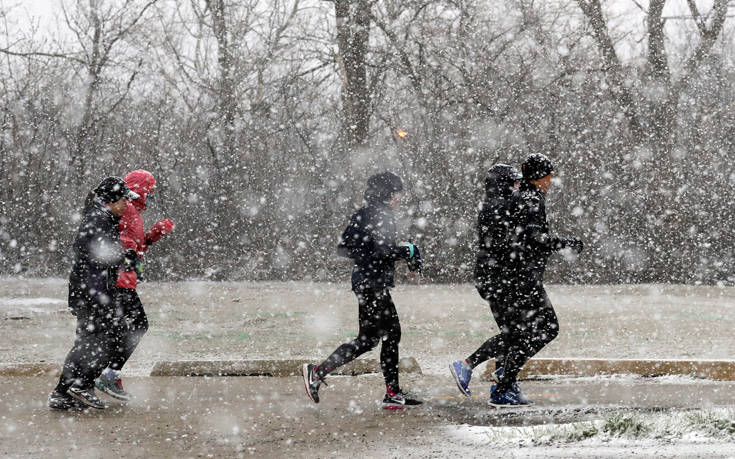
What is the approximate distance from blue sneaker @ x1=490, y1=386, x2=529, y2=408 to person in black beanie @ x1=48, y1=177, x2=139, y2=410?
8.39 feet

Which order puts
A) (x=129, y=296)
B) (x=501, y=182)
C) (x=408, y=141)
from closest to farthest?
(x=501, y=182) → (x=129, y=296) → (x=408, y=141)

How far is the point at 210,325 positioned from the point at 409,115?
7.83 meters

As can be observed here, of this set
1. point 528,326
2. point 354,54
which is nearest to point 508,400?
point 528,326

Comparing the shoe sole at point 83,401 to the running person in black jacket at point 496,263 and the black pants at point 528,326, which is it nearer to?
the running person in black jacket at point 496,263

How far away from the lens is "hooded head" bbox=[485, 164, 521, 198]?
592 cm

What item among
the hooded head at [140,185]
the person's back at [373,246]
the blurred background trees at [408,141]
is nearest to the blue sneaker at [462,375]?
the person's back at [373,246]

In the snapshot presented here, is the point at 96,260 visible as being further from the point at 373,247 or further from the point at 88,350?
the point at 373,247

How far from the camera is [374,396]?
6.30 metres

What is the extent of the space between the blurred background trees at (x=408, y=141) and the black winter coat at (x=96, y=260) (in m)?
9.93

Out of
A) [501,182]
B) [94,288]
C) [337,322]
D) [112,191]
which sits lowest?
[337,322]

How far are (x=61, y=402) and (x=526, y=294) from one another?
311 cm

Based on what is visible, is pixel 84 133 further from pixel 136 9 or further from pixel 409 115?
pixel 409 115

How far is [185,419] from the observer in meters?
5.51

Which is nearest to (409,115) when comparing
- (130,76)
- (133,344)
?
(130,76)
